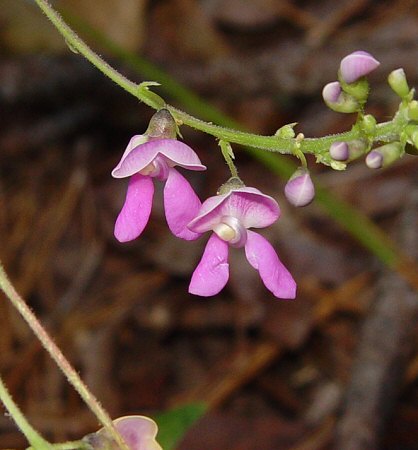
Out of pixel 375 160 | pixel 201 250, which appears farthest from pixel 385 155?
pixel 201 250

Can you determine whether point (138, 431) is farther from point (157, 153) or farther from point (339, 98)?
point (339, 98)

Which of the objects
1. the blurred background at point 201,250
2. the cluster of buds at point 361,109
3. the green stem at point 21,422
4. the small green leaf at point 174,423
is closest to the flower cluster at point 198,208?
the cluster of buds at point 361,109

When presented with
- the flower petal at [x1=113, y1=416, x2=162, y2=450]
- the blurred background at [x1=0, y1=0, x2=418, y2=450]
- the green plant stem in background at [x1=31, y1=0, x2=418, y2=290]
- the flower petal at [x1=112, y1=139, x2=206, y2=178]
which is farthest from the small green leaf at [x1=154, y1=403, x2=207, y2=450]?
the blurred background at [x1=0, y1=0, x2=418, y2=450]

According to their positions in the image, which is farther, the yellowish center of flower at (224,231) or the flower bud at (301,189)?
the yellowish center of flower at (224,231)

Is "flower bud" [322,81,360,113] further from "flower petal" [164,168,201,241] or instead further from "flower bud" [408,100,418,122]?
"flower petal" [164,168,201,241]

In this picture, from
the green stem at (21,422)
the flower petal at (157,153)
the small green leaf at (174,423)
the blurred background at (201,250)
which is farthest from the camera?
the blurred background at (201,250)

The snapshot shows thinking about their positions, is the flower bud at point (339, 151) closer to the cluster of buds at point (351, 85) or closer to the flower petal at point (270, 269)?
the cluster of buds at point (351, 85)
